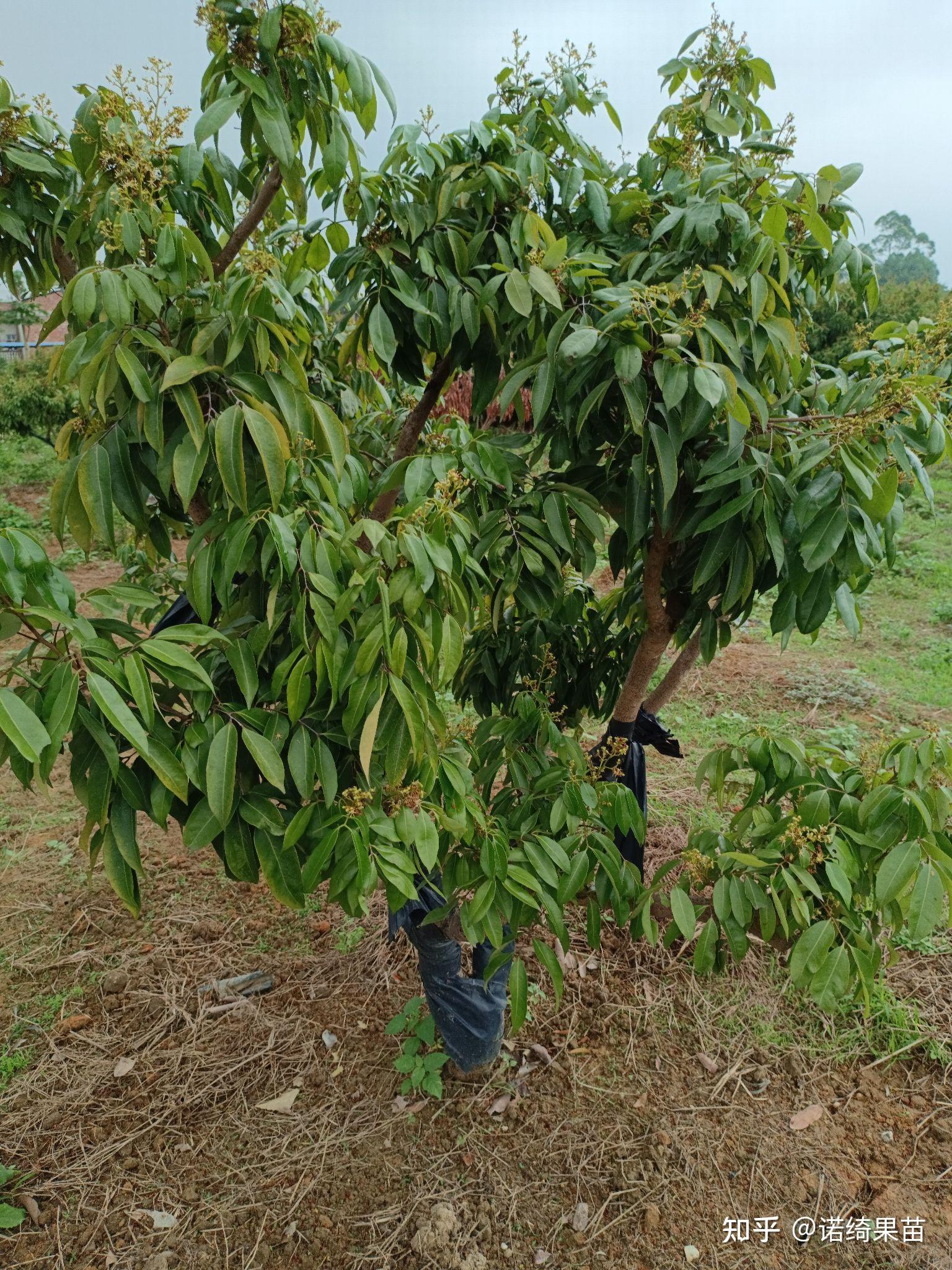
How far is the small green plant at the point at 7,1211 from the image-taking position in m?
1.54

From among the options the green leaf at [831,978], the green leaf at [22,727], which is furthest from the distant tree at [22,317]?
the green leaf at [831,978]

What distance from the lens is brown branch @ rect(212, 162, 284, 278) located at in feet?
3.66

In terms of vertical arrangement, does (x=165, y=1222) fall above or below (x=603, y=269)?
below

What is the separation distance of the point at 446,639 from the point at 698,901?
2.80ft

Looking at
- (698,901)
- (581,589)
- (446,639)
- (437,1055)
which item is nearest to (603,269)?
(446,639)

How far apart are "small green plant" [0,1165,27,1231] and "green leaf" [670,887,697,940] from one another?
4.55 feet

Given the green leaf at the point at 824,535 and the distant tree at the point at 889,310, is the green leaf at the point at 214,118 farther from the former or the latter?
the distant tree at the point at 889,310

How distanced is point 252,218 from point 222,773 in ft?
2.59

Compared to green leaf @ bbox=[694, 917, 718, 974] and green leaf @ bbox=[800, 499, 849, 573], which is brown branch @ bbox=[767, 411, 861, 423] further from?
green leaf @ bbox=[694, 917, 718, 974]

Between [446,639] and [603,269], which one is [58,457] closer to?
[446,639]

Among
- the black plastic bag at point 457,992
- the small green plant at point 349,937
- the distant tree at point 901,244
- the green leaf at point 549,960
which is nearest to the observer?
the green leaf at point 549,960

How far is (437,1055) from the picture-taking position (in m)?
1.78

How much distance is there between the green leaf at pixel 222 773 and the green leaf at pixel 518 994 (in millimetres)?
648

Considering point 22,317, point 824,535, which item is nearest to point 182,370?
point 824,535
